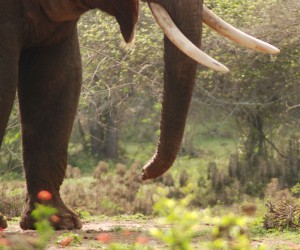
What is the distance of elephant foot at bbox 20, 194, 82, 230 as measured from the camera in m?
9.03

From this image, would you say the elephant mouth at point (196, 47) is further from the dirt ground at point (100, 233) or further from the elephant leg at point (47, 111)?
the elephant leg at point (47, 111)

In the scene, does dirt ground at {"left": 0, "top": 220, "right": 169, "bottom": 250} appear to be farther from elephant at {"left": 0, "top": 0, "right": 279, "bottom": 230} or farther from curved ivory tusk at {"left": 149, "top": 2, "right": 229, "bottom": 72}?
curved ivory tusk at {"left": 149, "top": 2, "right": 229, "bottom": 72}

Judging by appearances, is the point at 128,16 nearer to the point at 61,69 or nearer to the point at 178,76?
the point at 178,76

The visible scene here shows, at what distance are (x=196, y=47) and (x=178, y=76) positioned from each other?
0.39 metres

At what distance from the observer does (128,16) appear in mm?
8016

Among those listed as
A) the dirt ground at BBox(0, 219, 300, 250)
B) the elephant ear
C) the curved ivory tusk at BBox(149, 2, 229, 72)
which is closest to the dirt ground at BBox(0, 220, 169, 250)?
the dirt ground at BBox(0, 219, 300, 250)

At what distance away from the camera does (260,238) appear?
352 inches

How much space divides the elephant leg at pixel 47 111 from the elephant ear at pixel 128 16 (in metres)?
1.17

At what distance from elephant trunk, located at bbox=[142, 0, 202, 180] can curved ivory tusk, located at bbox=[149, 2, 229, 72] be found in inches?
2.6

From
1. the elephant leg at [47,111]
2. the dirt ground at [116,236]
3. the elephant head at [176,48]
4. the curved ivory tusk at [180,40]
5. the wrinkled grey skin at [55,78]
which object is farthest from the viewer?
the elephant leg at [47,111]

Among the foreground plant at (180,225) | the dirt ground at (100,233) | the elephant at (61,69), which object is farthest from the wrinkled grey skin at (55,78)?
the foreground plant at (180,225)

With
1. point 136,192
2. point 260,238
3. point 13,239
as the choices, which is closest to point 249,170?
point 136,192

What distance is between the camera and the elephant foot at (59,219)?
9031 mm

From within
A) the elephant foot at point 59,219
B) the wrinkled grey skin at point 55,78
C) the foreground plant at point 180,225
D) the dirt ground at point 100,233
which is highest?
the wrinkled grey skin at point 55,78
